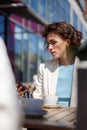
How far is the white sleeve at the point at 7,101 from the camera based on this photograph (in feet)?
2.37

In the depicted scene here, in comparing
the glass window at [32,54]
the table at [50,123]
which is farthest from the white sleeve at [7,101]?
the glass window at [32,54]

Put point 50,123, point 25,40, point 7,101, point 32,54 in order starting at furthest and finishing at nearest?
point 32,54 < point 25,40 < point 50,123 < point 7,101

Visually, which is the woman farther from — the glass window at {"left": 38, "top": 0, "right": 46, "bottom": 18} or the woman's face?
the glass window at {"left": 38, "top": 0, "right": 46, "bottom": 18}

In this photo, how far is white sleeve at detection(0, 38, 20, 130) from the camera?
724mm

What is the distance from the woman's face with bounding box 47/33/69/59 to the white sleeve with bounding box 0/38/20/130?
100 inches

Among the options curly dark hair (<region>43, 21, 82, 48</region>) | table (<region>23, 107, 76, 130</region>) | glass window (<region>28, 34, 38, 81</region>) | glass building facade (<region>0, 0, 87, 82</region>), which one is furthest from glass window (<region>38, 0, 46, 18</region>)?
table (<region>23, 107, 76, 130</region>)

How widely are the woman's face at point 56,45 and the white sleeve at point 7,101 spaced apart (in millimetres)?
2542

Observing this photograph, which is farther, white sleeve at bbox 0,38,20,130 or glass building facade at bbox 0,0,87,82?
glass building facade at bbox 0,0,87,82

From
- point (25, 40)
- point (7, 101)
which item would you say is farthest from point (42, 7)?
point (7, 101)

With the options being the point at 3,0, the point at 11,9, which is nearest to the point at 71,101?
the point at 3,0

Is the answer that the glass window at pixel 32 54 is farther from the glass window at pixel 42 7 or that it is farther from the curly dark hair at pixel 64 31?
the curly dark hair at pixel 64 31

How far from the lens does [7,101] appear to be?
0.73 m

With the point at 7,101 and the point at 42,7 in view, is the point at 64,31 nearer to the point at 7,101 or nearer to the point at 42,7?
the point at 7,101

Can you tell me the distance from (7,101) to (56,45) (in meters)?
2.61
